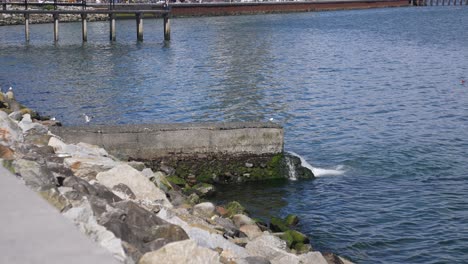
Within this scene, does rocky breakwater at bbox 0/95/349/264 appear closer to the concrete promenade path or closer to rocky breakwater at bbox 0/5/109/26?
the concrete promenade path

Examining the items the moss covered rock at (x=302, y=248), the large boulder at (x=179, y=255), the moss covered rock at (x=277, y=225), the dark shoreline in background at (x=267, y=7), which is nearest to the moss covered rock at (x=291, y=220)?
the moss covered rock at (x=277, y=225)

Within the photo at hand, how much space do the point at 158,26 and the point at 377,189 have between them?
59619mm

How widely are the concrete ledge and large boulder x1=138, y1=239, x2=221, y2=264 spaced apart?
8944 mm

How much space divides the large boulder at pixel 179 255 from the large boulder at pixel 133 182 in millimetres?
3825

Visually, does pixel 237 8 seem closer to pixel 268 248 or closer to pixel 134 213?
pixel 268 248

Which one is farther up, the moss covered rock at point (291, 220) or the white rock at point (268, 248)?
the white rock at point (268, 248)

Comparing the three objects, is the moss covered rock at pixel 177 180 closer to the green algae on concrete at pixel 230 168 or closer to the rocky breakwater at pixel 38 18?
the green algae on concrete at pixel 230 168

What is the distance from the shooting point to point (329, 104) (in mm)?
27297

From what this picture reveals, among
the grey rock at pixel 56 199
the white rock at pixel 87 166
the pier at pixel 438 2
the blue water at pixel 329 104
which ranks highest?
the grey rock at pixel 56 199

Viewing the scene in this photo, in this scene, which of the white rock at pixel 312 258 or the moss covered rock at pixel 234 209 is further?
the moss covered rock at pixel 234 209

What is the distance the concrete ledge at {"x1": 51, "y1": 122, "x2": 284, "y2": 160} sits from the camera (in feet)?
51.6

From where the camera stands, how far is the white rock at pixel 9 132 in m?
11.4

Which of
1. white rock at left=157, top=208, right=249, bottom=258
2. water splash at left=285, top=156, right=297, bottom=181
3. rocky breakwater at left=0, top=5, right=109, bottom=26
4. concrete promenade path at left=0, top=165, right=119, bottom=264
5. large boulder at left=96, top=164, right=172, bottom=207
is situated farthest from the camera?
rocky breakwater at left=0, top=5, right=109, bottom=26

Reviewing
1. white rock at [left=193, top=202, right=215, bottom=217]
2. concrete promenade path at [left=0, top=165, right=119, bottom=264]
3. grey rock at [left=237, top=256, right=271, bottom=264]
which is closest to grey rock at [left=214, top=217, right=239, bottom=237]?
white rock at [left=193, top=202, right=215, bottom=217]
